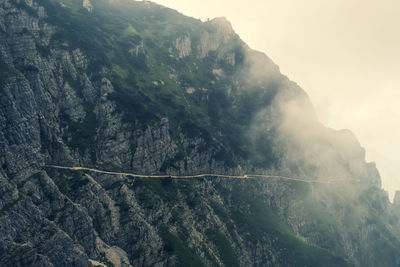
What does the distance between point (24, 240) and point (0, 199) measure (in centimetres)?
2738

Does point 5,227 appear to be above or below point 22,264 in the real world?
above

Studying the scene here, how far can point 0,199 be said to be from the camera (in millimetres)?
198375

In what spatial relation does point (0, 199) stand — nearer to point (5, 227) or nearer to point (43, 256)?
point (5, 227)

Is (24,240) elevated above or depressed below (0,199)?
below

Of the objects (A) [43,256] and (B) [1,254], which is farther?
(A) [43,256]

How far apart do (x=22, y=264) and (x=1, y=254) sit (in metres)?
12.1

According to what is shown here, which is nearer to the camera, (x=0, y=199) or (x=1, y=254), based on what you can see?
(x=1, y=254)

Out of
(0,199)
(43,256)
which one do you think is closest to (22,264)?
(43,256)

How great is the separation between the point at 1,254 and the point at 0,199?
32173mm

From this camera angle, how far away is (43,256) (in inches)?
7746

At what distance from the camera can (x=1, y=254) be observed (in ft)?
598

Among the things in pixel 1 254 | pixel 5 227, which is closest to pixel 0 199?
pixel 5 227

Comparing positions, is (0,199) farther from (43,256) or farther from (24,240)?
(43,256)

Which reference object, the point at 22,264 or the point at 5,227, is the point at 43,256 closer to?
the point at 22,264
